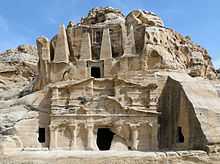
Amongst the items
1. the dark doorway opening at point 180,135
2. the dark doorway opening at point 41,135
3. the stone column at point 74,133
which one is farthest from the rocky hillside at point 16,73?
the dark doorway opening at point 180,135

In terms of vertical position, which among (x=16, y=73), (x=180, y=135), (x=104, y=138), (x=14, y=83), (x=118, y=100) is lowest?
(x=104, y=138)

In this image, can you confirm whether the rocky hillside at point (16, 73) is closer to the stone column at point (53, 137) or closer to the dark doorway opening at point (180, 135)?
the stone column at point (53, 137)

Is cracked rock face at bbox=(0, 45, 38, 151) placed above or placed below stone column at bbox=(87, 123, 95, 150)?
above

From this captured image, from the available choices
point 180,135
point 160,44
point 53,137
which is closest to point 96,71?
point 160,44

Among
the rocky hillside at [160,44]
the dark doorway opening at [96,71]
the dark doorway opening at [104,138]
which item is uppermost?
the rocky hillside at [160,44]

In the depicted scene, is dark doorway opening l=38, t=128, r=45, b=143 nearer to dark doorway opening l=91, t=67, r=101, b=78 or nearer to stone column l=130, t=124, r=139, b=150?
stone column l=130, t=124, r=139, b=150

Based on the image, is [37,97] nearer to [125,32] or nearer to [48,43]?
[48,43]

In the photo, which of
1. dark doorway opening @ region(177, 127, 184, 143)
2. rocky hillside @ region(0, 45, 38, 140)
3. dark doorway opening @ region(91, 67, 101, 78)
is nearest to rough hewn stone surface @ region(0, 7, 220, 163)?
dark doorway opening @ region(177, 127, 184, 143)

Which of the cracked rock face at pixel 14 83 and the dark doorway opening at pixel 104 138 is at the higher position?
the cracked rock face at pixel 14 83

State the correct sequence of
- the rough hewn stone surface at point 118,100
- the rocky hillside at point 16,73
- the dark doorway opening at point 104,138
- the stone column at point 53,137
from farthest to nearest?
the rocky hillside at point 16,73, the dark doorway opening at point 104,138, the stone column at point 53,137, the rough hewn stone surface at point 118,100

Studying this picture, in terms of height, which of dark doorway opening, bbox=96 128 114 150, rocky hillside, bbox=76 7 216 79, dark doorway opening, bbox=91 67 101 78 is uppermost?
rocky hillside, bbox=76 7 216 79

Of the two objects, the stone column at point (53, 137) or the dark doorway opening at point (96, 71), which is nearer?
the stone column at point (53, 137)

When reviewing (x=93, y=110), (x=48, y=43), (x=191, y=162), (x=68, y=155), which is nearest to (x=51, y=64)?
(x=48, y=43)

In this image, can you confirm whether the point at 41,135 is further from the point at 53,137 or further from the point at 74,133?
the point at 74,133
